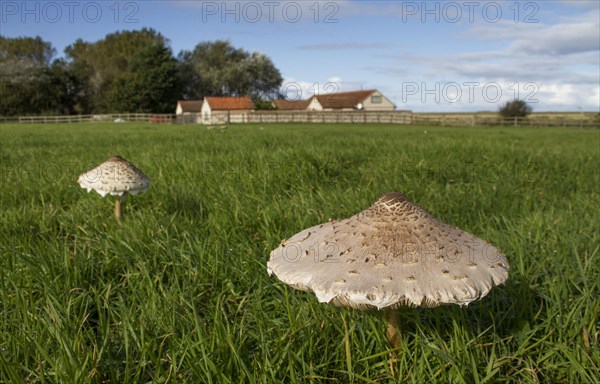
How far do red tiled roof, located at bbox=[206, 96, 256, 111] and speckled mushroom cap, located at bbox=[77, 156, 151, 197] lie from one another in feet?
149

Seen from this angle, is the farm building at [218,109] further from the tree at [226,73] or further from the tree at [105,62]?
the tree at [105,62]

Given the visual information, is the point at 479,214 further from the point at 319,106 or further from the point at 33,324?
the point at 319,106

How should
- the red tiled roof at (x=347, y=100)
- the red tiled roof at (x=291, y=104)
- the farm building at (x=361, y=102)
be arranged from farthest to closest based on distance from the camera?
the red tiled roof at (x=347, y=100), the farm building at (x=361, y=102), the red tiled roof at (x=291, y=104)

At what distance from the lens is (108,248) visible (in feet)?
9.78

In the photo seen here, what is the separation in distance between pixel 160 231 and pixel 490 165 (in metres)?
4.99

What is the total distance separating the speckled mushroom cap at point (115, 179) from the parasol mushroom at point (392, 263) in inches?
89.3

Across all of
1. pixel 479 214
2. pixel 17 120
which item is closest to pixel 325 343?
pixel 479 214

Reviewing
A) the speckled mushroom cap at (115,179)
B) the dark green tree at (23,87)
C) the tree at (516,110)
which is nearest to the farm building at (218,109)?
the dark green tree at (23,87)

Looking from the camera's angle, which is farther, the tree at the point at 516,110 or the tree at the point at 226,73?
the tree at the point at 226,73

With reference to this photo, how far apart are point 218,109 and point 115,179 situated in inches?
2364

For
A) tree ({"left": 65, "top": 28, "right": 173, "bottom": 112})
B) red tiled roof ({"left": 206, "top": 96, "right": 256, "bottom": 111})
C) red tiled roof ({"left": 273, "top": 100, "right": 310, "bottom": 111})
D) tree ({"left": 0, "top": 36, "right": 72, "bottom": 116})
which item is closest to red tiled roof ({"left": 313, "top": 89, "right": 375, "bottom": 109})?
red tiled roof ({"left": 273, "top": 100, "right": 310, "bottom": 111})

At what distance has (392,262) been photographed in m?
1.74

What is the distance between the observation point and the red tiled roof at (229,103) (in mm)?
53719

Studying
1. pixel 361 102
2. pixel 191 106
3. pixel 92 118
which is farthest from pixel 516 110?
pixel 92 118
